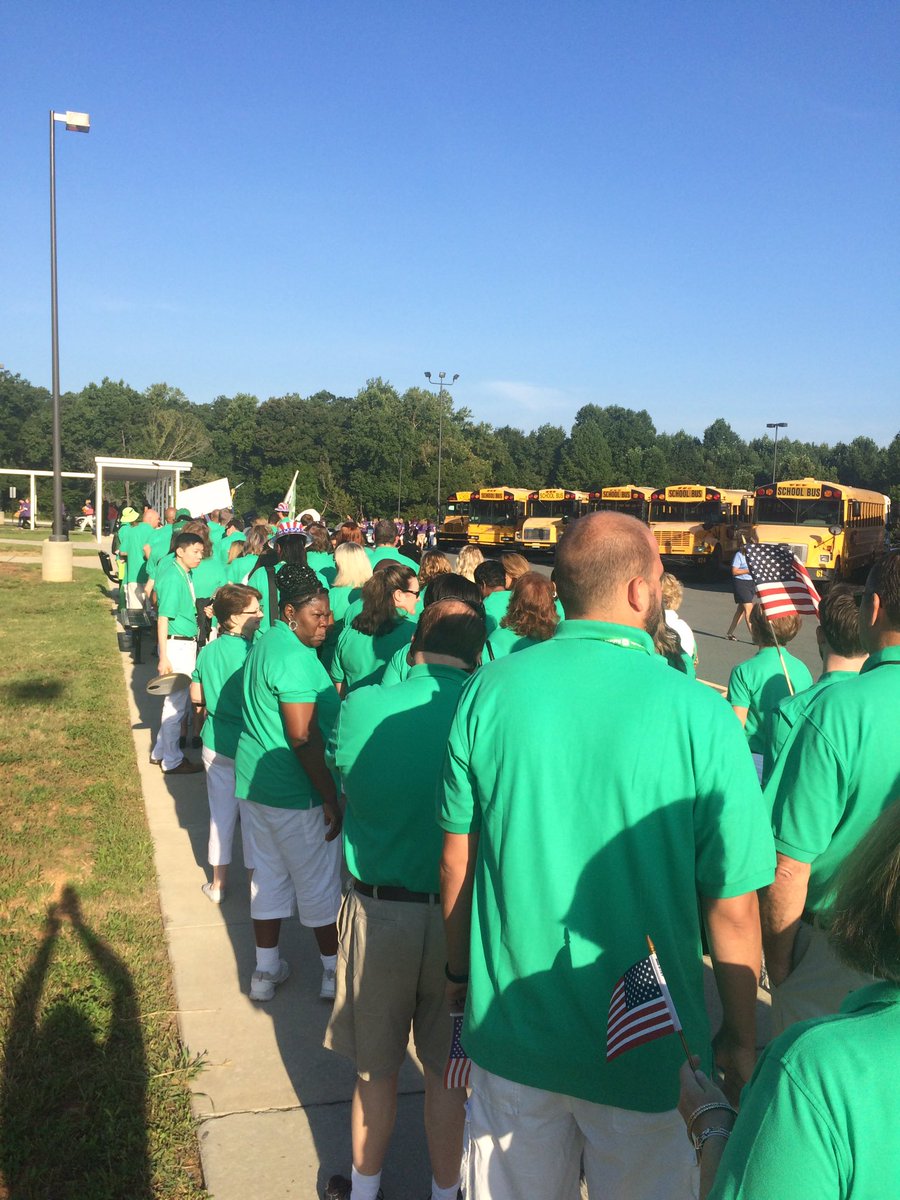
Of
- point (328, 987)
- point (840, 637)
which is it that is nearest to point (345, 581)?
point (328, 987)

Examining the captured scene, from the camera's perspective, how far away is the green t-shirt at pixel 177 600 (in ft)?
28.5

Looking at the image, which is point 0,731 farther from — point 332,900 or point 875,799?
point 875,799

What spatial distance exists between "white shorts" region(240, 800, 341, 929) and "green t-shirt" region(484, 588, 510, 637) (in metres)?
2.02

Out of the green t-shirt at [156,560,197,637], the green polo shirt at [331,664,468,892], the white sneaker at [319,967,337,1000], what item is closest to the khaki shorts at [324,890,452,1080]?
the green polo shirt at [331,664,468,892]

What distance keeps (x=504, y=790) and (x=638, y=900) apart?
36 centimetres

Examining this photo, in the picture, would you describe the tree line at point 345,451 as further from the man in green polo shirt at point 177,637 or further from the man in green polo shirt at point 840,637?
the man in green polo shirt at point 840,637

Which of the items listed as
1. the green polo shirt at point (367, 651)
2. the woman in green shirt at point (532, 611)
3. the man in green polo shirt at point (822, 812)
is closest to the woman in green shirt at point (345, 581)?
the green polo shirt at point (367, 651)

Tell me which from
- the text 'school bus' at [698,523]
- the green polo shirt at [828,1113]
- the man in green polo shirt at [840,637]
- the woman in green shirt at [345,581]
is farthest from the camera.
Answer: the text 'school bus' at [698,523]

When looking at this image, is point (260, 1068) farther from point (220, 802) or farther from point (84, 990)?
point (220, 802)

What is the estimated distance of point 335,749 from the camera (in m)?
3.14

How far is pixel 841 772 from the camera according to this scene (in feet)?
7.85

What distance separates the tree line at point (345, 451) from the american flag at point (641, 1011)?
58493mm

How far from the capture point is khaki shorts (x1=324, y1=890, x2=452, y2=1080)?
2982 mm

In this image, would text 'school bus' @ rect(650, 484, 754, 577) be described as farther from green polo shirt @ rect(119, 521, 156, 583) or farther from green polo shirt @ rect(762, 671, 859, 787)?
green polo shirt @ rect(762, 671, 859, 787)
